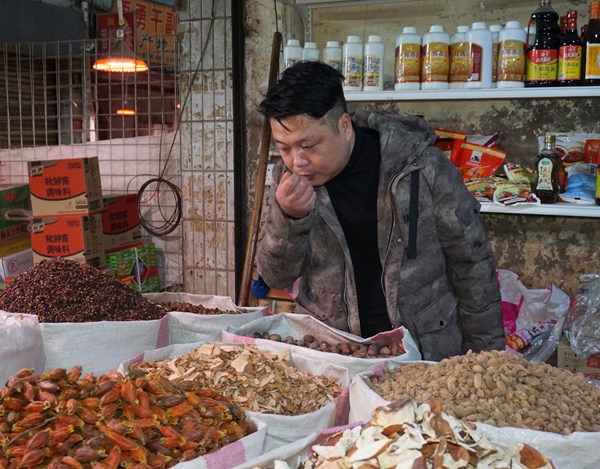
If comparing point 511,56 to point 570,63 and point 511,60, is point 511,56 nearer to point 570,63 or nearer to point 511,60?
point 511,60

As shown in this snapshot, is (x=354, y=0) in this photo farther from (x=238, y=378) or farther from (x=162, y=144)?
(x=238, y=378)

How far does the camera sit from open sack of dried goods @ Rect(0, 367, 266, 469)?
0.89 m

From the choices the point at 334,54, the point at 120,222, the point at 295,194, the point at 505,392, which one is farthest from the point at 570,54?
the point at 120,222

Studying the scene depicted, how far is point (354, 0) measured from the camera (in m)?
2.92

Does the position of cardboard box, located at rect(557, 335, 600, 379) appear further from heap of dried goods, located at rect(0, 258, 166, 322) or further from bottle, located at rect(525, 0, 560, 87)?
heap of dried goods, located at rect(0, 258, 166, 322)

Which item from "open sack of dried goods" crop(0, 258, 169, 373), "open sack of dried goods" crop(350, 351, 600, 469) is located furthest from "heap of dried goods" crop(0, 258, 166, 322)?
"open sack of dried goods" crop(350, 351, 600, 469)

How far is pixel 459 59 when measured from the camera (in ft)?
8.19

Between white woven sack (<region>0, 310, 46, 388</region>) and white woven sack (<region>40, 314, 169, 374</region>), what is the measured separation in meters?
0.02

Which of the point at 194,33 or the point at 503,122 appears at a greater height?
the point at 194,33

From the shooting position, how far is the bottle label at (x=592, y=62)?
2.37 meters

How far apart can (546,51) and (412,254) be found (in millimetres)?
1224

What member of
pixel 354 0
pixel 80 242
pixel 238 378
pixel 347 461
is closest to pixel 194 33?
pixel 354 0

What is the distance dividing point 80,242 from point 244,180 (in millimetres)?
1046

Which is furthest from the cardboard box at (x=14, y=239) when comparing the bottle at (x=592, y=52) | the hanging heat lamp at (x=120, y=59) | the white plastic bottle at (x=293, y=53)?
the bottle at (x=592, y=52)
